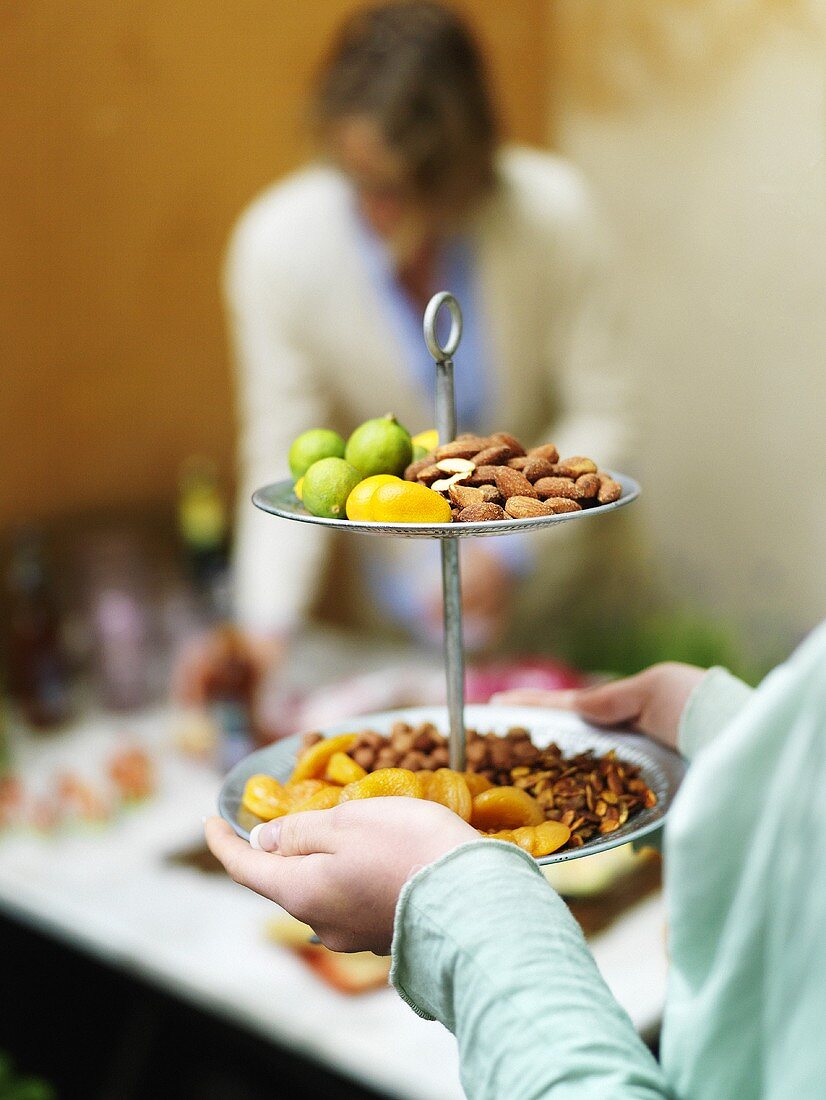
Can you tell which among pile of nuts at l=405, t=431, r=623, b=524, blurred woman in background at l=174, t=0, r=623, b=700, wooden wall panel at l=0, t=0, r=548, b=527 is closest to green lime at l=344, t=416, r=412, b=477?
pile of nuts at l=405, t=431, r=623, b=524

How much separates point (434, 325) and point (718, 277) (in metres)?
1.58

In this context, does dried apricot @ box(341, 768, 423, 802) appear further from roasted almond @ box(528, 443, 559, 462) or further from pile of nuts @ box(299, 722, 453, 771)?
roasted almond @ box(528, 443, 559, 462)

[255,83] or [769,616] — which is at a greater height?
[255,83]

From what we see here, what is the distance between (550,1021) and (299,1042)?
81 cm

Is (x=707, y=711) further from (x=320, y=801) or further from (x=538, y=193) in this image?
(x=538, y=193)

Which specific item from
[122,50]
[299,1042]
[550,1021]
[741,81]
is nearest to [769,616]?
[741,81]

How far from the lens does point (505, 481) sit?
536mm

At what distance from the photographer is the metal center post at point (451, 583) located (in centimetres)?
58

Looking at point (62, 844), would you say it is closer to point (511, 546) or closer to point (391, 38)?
point (511, 546)

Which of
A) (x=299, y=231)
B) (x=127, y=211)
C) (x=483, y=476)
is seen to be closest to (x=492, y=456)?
(x=483, y=476)

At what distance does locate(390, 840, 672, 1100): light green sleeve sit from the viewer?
0.44 meters

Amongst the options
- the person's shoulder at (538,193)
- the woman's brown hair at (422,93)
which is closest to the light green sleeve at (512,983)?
the woman's brown hair at (422,93)

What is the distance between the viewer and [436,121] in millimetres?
1579

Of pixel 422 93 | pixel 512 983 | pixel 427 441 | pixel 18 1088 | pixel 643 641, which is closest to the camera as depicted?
pixel 512 983
